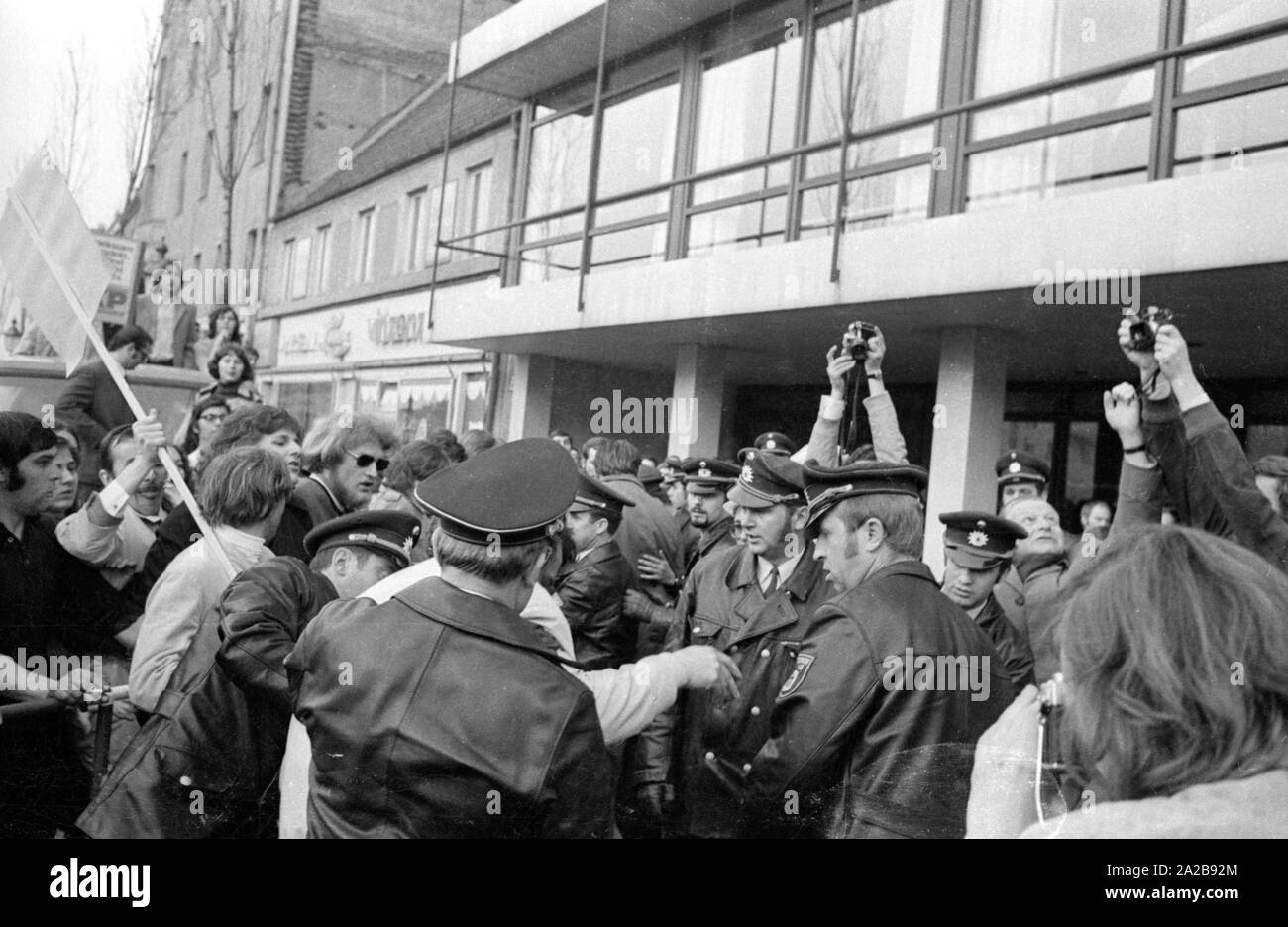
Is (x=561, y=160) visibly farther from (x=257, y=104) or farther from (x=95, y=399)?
(x=95, y=399)

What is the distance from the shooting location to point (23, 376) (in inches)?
226

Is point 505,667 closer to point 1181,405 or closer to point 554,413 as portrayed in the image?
point 1181,405

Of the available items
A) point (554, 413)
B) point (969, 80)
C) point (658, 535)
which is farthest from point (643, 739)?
point (969, 80)

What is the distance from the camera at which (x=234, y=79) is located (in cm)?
452

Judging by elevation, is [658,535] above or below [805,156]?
below

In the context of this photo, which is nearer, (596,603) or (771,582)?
(771,582)

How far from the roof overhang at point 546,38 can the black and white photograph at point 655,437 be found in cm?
4

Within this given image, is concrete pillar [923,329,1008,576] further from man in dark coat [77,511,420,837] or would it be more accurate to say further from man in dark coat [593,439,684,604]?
man in dark coat [77,511,420,837]

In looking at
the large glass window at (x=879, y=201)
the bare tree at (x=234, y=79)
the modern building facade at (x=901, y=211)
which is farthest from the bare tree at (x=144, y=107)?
the large glass window at (x=879, y=201)

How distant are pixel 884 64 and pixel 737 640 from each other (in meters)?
4.91

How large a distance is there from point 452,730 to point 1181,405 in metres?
1.83

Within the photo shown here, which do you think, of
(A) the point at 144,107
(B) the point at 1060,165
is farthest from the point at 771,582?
(B) the point at 1060,165

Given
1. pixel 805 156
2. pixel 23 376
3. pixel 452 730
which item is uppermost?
pixel 805 156

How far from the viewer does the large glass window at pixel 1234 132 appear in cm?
496
